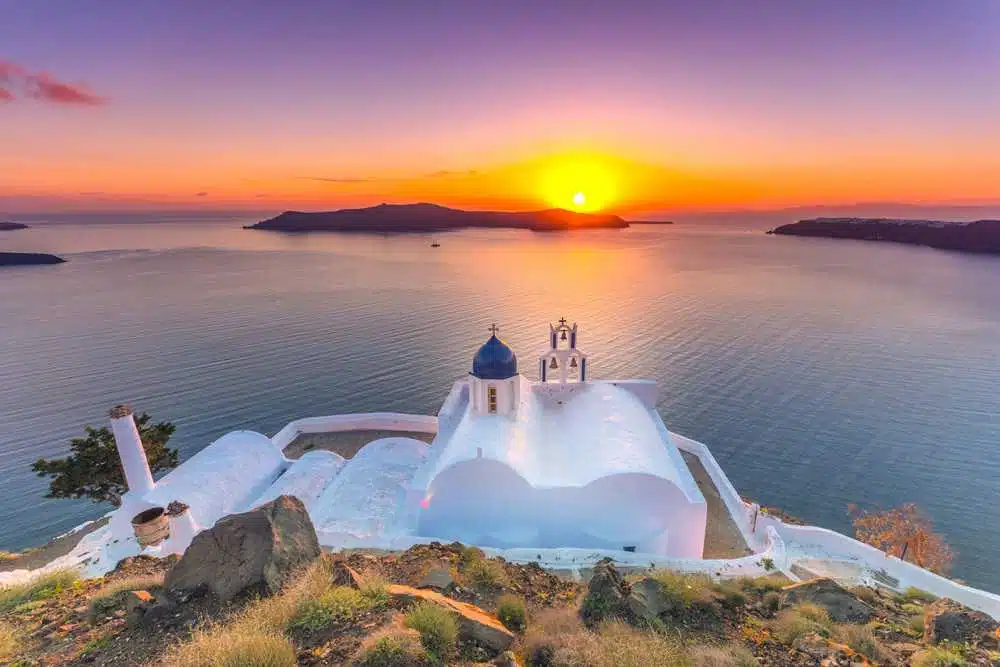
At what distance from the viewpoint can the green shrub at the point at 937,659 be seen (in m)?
7.71

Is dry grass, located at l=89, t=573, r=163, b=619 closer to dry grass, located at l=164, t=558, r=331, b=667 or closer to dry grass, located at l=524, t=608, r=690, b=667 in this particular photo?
dry grass, located at l=164, t=558, r=331, b=667

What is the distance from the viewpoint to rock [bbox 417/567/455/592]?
9328 mm

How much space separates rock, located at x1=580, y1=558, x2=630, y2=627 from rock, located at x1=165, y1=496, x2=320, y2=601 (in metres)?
5.40

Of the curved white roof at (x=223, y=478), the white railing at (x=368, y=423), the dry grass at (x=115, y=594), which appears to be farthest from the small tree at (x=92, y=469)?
the dry grass at (x=115, y=594)

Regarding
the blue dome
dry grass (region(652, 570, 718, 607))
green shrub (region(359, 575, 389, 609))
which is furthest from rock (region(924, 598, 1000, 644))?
the blue dome

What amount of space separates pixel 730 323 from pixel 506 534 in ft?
159

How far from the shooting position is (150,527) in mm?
14836

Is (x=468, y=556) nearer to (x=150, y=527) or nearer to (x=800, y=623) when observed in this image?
(x=800, y=623)

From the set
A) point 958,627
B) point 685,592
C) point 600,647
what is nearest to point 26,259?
point 600,647

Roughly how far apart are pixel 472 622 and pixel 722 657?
3.96 meters

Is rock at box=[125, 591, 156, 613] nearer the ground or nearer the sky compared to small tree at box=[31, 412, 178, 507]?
nearer the sky

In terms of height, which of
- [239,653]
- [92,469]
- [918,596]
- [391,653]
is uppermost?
[239,653]

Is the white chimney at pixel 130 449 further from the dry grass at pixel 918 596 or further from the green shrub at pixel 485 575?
the dry grass at pixel 918 596

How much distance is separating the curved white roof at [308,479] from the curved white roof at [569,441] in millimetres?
5156
